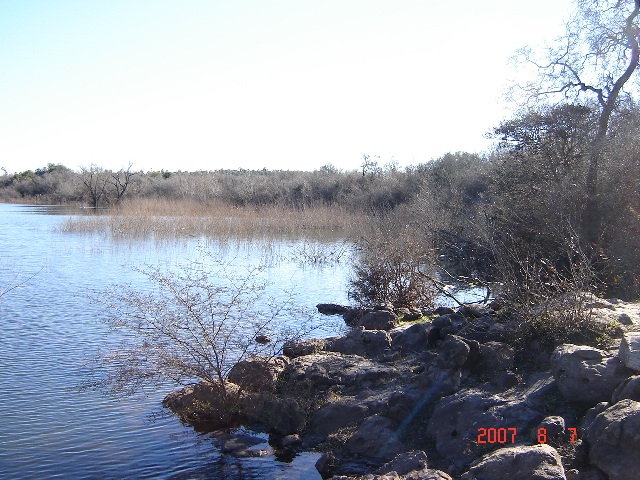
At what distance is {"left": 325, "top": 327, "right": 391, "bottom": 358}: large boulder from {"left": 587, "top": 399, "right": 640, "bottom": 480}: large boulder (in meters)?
5.05

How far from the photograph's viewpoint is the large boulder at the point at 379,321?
42.4 ft

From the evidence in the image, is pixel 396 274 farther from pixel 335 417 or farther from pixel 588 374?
pixel 588 374

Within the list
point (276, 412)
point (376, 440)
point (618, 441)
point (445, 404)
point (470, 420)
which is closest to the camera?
Answer: point (618, 441)

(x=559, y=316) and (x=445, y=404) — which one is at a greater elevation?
(x=559, y=316)

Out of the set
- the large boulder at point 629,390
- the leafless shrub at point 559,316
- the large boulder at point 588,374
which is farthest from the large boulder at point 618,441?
the leafless shrub at point 559,316

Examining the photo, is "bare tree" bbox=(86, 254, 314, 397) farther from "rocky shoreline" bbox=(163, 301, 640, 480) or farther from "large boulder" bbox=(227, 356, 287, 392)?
"rocky shoreline" bbox=(163, 301, 640, 480)

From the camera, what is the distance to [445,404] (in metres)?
7.97

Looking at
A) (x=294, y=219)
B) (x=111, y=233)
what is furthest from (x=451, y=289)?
(x=111, y=233)

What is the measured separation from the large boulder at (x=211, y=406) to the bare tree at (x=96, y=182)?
4973 centimetres

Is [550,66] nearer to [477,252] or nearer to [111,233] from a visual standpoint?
[477,252]

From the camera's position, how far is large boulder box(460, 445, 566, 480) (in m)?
5.59

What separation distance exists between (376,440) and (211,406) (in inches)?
99.8

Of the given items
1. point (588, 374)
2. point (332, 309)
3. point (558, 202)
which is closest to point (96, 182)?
point (332, 309)

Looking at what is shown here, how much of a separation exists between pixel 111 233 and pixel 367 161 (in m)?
26.6
